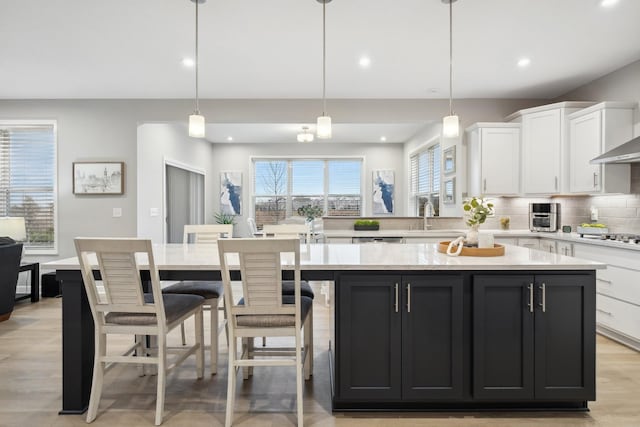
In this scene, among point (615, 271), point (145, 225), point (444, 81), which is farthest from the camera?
point (145, 225)

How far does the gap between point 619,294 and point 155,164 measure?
570 centimetres

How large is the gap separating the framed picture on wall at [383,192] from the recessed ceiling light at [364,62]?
481 centimetres

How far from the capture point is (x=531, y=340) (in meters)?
2.11

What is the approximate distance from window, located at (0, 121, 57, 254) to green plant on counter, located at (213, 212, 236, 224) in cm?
350

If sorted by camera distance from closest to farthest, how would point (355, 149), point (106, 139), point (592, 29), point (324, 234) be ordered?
point (592, 29)
point (324, 234)
point (106, 139)
point (355, 149)

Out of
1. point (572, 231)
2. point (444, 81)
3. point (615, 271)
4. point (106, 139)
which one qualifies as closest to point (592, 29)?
point (444, 81)

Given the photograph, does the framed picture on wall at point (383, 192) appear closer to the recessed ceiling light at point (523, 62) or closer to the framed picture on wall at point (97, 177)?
the recessed ceiling light at point (523, 62)

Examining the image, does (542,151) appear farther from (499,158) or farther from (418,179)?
(418,179)

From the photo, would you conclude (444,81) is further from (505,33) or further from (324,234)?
(324,234)

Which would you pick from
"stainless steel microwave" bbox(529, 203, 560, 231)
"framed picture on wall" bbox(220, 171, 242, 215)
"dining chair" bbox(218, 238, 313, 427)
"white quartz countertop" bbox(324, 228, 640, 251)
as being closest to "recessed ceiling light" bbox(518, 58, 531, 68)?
"stainless steel microwave" bbox(529, 203, 560, 231)

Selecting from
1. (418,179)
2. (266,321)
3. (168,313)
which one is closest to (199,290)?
(168,313)

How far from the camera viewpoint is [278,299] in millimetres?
2010

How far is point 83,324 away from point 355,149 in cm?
709

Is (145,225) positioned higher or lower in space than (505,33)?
lower
